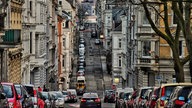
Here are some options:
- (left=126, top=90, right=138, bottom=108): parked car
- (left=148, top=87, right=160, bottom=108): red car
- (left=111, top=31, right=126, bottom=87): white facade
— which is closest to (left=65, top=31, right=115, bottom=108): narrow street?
(left=111, top=31, right=126, bottom=87): white facade

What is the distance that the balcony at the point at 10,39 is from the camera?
45406 millimetres

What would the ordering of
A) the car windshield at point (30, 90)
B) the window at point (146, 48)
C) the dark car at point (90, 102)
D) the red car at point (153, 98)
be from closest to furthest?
the red car at point (153, 98) < the car windshield at point (30, 90) < the dark car at point (90, 102) < the window at point (146, 48)

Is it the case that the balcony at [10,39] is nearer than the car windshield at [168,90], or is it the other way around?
the car windshield at [168,90]

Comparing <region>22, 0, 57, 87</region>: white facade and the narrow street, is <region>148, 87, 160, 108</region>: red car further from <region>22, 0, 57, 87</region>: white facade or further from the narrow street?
the narrow street

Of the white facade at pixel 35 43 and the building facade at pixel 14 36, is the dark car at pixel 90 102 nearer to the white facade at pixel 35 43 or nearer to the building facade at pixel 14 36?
the building facade at pixel 14 36

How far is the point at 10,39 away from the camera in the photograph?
46.9 meters

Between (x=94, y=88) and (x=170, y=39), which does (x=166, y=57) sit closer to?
(x=170, y=39)

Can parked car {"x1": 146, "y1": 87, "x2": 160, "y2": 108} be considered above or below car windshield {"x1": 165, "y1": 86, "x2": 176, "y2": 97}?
below

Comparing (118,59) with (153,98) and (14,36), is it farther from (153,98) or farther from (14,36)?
(153,98)

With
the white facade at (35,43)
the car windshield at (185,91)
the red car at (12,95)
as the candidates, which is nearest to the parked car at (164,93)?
the car windshield at (185,91)

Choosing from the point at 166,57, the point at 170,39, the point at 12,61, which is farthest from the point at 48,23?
the point at 170,39

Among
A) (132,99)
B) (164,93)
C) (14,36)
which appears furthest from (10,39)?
(164,93)

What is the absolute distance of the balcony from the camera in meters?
45.4

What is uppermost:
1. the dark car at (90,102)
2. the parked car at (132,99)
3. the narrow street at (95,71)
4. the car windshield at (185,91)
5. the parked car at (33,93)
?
the car windshield at (185,91)
